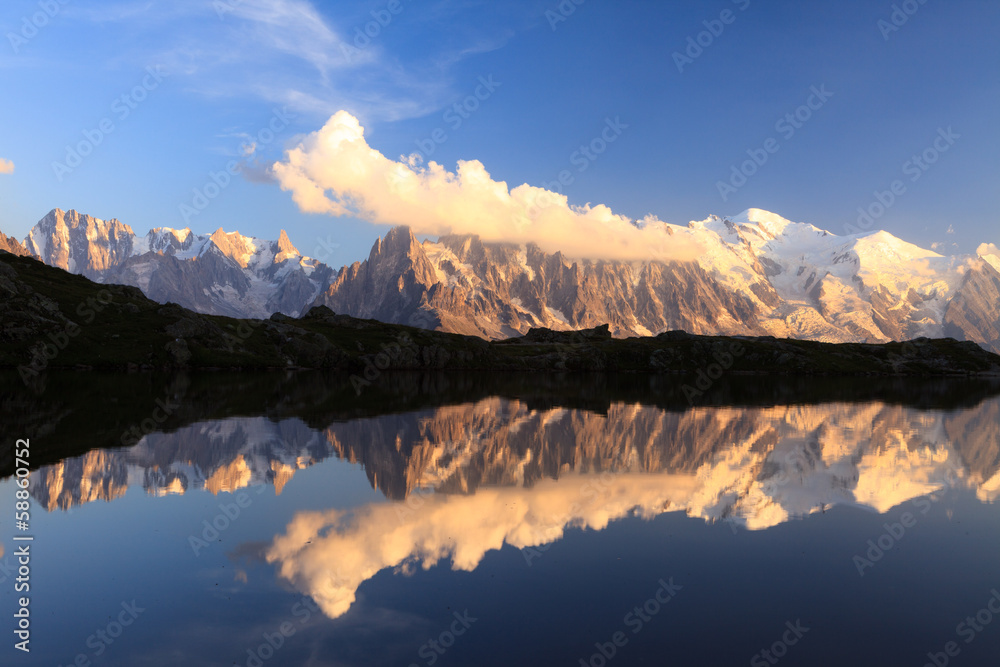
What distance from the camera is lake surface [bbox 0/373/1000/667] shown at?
16.0 meters

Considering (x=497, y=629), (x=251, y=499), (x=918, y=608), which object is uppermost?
(x=251, y=499)

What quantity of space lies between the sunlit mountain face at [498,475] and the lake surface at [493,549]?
0.20 metres

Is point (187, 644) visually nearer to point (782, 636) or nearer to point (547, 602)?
point (547, 602)

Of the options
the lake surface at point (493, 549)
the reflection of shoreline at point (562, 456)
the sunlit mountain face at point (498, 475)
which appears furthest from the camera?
the reflection of shoreline at point (562, 456)

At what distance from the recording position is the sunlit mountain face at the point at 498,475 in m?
23.6

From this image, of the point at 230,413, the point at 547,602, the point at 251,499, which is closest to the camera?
the point at 547,602

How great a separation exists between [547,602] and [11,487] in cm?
2817

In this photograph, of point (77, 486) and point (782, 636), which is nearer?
point (782, 636)

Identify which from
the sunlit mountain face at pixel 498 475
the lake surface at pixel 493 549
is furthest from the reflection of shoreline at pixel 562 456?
the lake surface at pixel 493 549

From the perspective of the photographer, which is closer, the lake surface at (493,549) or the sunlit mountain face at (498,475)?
the lake surface at (493,549)

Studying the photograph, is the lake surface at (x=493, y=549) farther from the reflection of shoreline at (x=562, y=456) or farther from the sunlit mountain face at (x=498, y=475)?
the reflection of shoreline at (x=562, y=456)

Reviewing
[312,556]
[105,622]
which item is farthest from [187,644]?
[312,556]

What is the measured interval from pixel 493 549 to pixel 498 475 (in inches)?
480

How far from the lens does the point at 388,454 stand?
40.7 m
